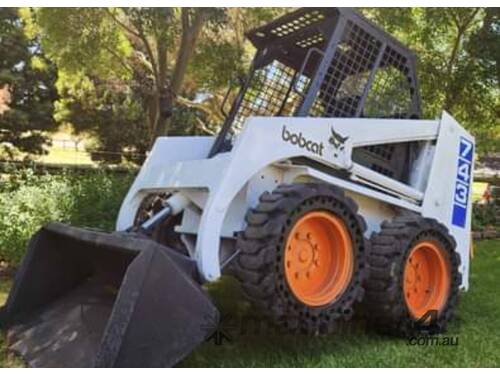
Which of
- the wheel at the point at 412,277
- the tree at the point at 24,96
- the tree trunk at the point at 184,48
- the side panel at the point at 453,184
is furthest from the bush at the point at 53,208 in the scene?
the tree at the point at 24,96

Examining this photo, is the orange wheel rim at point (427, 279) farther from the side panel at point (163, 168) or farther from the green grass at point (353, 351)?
the side panel at point (163, 168)

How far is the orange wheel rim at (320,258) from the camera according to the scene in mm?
3035

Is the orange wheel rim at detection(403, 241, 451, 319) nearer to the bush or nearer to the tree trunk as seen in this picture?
the bush

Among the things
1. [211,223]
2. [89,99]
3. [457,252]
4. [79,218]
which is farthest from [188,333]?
[89,99]

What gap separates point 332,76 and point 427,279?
1.56 metres

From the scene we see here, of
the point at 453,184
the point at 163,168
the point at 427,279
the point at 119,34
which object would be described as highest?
the point at 119,34

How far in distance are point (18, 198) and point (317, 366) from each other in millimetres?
4135

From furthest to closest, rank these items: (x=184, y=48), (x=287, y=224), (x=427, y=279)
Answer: (x=184, y=48) < (x=427, y=279) < (x=287, y=224)

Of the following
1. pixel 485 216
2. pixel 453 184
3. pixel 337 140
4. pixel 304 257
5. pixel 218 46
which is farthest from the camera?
pixel 485 216

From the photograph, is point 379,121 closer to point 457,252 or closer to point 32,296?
point 457,252

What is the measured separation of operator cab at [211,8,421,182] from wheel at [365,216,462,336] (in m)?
0.56

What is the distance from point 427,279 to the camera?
3.77 metres

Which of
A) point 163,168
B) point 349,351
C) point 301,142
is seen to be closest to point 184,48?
point 163,168

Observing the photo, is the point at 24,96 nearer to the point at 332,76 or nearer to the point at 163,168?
the point at 163,168
